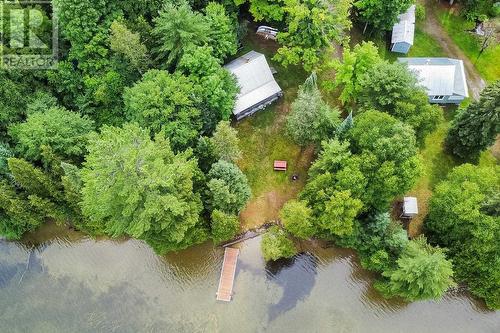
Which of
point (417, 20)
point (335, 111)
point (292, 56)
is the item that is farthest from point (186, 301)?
point (417, 20)

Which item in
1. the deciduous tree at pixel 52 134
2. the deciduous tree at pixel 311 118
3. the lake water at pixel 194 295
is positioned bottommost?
the lake water at pixel 194 295

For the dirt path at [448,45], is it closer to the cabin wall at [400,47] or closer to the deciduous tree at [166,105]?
the cabin wall at [400,47]

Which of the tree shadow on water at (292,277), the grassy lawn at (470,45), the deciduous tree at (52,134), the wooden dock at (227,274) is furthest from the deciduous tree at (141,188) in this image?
the grassy lawn at (470,45)

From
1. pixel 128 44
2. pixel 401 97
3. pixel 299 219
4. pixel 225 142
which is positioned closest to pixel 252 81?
pixel 225 142

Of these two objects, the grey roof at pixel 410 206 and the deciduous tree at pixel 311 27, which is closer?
the deciduous tree at pixel 311 27

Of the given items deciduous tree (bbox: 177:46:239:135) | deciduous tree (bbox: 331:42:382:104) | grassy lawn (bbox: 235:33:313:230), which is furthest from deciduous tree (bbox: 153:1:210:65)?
deciduous tree (bbox: 331:42:382:104)

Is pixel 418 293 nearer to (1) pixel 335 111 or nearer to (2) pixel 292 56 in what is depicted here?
(1) pixel 335 111

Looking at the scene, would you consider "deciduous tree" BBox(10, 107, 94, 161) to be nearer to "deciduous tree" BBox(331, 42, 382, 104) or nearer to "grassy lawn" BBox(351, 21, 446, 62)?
"deciduous tree" BBox(331, 42, 382, 104)
